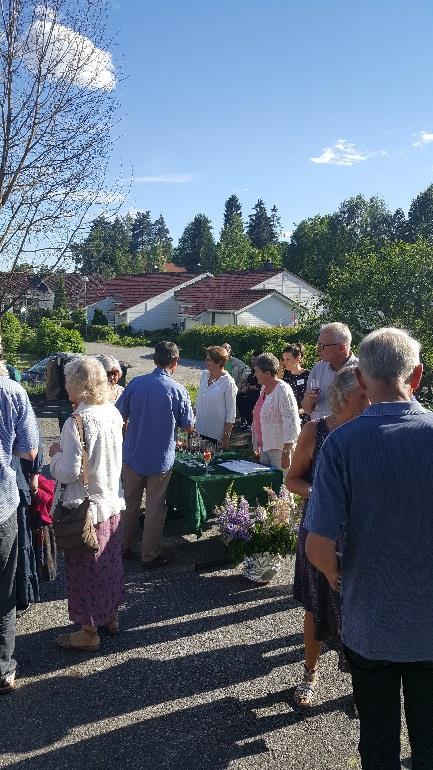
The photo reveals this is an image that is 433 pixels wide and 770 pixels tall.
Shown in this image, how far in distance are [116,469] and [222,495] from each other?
64.7 inches

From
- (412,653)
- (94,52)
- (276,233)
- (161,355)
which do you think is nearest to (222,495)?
(161,355)

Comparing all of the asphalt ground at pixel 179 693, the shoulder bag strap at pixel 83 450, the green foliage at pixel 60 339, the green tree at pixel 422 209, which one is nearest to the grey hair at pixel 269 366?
the asphalt ground at pixel 179 693

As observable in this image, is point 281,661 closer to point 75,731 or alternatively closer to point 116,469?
point 75,731

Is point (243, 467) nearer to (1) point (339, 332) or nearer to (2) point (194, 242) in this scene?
(1) point (339, 332)

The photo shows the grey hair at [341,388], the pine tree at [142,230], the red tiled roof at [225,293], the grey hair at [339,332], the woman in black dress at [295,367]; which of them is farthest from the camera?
the pine tree at [142,230]

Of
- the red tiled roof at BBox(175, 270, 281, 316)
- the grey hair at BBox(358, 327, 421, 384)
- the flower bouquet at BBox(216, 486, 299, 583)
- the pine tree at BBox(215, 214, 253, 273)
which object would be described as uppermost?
the pine tree at BBox(215, 214, 253, 273)

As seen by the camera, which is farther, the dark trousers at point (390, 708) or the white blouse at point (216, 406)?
the white blouse at point (216, 406)

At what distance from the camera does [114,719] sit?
329 cm

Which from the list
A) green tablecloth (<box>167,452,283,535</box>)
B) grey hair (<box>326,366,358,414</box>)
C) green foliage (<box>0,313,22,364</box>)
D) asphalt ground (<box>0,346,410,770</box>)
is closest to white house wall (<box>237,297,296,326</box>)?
green foliage (<box>0,313,22,364</box>)

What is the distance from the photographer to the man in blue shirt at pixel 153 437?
5152mm

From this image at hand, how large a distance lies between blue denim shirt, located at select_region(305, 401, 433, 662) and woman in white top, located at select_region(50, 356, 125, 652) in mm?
2038

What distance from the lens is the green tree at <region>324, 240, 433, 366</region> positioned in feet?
47.1

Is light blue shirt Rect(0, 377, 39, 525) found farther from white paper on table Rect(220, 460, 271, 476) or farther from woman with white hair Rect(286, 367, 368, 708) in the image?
white paper on table Rect(220, 460, 271, 476)

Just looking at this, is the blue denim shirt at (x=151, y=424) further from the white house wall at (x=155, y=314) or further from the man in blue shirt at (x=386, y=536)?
the white house wall at (x=155, y=314)
